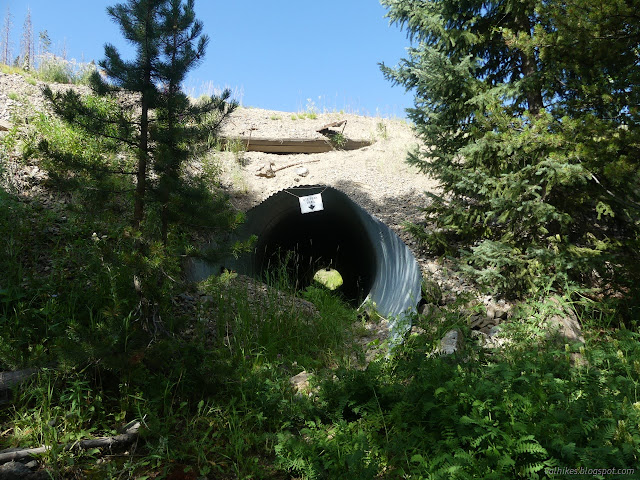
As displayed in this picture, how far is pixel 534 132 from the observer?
5180 mm

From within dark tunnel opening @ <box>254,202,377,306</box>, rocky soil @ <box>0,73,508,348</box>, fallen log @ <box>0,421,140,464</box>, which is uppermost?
rocky soil @ <box>0,73,508,348</box>

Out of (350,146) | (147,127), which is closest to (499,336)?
(147,127)

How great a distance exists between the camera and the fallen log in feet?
8.98

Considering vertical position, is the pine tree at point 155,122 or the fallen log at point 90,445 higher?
the pine tree at point 155,122

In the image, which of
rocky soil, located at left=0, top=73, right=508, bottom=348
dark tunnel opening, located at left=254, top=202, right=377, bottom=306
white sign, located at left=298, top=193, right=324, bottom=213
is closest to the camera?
white sign, located at left=298, top=193, right=324, bottom=213

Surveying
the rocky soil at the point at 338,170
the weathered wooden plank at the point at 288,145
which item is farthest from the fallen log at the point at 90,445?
the weathered wooden plank at the point at 288,145

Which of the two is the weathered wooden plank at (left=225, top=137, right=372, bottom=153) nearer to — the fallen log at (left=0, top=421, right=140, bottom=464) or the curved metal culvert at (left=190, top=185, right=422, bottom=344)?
the curved metal culvert at (left=190, top=185, right=422, bottom=344)

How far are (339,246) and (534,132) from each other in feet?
14.1

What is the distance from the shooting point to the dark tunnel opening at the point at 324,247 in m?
7.17

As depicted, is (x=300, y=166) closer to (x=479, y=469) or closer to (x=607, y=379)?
(x=607, y=379)

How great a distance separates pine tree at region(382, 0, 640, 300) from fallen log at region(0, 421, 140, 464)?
13.8 ft

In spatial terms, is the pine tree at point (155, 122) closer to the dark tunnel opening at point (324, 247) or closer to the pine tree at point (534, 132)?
the dark tunnel opening at point (324, 247)

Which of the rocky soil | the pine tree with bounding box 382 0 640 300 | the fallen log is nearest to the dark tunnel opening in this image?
the rocky soil

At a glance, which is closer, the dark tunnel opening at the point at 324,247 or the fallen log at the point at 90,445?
the fallen log at the point at 90,445
